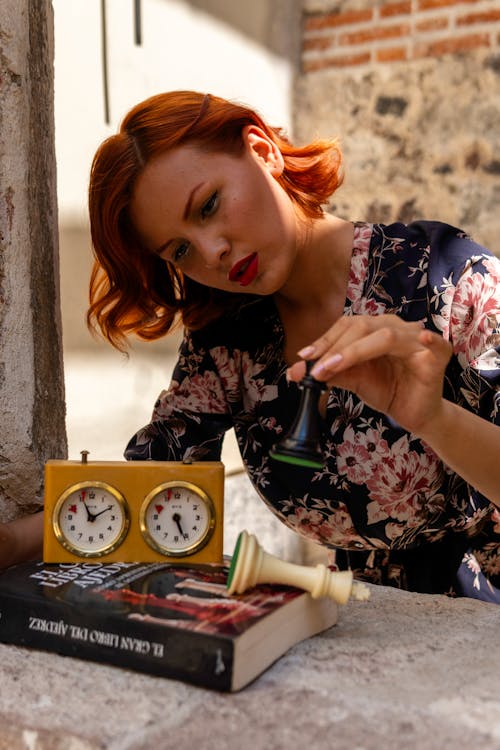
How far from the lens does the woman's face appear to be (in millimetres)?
1385

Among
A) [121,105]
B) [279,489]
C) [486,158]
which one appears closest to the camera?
[279,489]

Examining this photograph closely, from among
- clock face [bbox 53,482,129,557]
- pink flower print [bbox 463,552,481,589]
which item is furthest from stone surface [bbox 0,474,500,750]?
pink flower print [bbox 463,552,481,589]

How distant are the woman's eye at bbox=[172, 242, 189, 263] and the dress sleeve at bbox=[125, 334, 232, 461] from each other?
0.74 ft

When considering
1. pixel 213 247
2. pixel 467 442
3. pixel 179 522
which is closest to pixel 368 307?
pixel 213 247

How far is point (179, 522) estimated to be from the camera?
4.17ft

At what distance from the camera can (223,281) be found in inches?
57.0

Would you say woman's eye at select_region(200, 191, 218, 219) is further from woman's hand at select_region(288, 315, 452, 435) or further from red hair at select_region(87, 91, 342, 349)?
woman's hand at select_region(288, 315, 452, 435)

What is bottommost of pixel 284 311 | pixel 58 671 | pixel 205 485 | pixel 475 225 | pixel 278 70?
pixel 58 671

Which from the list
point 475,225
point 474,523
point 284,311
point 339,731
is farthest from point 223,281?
point 475,225

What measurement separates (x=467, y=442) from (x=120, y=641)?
51 cm

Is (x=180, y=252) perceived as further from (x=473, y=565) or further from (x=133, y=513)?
(x=473, y=565)

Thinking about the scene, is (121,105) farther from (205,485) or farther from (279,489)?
(205,485)

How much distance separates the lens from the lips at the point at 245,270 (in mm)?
1411

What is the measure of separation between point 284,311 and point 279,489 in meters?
0.32
